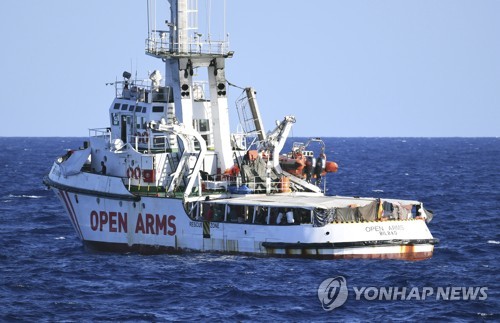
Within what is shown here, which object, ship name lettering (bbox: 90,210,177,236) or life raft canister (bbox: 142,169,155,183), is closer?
ship name lettering (bbox: 90,210,177,236)

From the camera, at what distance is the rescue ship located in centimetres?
4772

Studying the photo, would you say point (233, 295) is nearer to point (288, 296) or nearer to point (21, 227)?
point (288, 296)

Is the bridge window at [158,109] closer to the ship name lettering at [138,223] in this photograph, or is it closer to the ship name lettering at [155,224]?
the ship name lettering at [138,223]

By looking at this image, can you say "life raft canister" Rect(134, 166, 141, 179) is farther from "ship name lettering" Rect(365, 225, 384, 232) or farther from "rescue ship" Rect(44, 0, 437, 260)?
"ship name lettering" Rect(365, 225, 384, 232)

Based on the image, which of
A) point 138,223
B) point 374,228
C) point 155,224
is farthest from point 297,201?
point 138,223

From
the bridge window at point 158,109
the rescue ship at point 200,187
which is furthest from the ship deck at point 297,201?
the bridge window at point 158,109

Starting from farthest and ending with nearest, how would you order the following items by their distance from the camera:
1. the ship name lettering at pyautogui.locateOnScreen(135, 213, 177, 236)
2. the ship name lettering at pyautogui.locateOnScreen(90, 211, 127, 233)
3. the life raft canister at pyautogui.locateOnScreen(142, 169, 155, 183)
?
the life raft canister at pyautogui.locateOnScreen(142, 169, 155, 183)
the ship name lettering at pyautogui.locateOnScreen(90, 211, 127, 233)
the ship name lettering at pyautogui.locateOnScreen(135, 213, 177, 236)

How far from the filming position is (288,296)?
1636 inches

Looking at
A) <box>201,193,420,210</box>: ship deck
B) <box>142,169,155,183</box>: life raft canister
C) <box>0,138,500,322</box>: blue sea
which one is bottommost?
<box>0,138,500,322</box>: blue sea

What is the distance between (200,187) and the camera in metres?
51.5

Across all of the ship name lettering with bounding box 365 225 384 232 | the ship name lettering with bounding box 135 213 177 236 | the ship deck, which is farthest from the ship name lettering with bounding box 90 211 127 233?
the ship name lettering with bounding box 365 225 384 232

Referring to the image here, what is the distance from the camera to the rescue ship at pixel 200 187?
47719mm

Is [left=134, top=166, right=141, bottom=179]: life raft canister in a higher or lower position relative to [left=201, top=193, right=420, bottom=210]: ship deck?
higher

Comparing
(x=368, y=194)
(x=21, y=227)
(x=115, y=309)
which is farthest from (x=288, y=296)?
(x=368, y=194)
